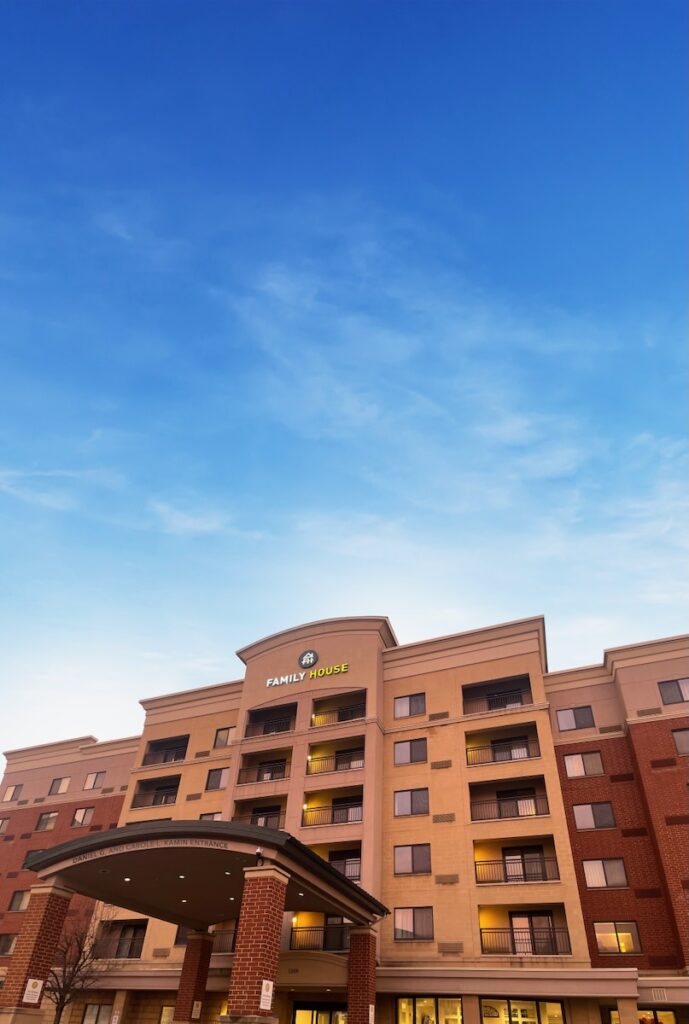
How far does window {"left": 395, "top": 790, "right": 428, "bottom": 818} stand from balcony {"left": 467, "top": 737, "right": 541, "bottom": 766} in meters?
2.74

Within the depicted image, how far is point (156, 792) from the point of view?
40375 mm

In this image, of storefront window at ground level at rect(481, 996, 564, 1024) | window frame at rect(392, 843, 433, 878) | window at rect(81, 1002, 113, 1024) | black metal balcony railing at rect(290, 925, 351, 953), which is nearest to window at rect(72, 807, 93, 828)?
window at rect(81, 1002, 113, 1024)

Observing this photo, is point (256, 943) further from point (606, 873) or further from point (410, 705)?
point (410, 705)

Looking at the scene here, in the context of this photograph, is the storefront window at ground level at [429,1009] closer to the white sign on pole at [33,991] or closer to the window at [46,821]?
the white sign on pole at [33,991]

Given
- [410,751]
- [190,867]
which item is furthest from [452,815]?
[190,867]

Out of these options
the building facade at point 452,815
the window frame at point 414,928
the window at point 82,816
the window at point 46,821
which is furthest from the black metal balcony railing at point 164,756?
the window frame at point 414,928

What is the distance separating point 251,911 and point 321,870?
337cm

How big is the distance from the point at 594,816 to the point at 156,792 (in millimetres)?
24507

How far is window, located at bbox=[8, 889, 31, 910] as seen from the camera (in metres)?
40.3

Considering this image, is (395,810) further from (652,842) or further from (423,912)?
(652,842)

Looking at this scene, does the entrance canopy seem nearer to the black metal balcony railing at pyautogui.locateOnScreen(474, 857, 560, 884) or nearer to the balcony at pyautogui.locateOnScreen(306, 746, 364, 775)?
the black metal balcony railing at pyautogui.locateOnScreen(474, 857, 560, 884)

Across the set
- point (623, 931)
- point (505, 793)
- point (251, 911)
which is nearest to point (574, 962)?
point (623, 931)

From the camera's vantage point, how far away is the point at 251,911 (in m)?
16.6

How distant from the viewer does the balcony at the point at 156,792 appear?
1547 inches
